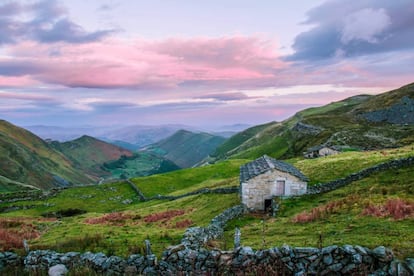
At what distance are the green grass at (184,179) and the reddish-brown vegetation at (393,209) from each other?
49298 millimetres

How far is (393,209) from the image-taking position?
23.0 m

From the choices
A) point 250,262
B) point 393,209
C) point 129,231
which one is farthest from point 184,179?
point 250,262

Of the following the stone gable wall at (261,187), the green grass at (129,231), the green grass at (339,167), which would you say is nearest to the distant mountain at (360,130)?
the green grass at (339,167)

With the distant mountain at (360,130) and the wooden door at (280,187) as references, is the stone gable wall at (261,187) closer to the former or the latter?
the wooden door at (280,187)

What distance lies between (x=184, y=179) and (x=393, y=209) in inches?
2493

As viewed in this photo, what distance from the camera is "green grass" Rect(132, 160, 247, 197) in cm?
7494

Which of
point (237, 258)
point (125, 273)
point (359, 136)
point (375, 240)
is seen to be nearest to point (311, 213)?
point (375, 240)

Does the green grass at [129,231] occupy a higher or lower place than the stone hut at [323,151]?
lower

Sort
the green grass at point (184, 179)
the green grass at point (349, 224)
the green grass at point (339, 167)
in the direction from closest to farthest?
the green grass at point (349, 224)
the green grass at point (339, 167)
the green grass at point (184, 179)

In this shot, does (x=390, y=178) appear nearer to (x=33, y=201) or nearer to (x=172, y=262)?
(x=172, y=262)

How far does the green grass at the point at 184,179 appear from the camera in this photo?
74.9 meters

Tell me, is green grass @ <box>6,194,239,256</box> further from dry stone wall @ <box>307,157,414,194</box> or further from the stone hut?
the stone hut

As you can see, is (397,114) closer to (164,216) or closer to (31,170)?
(164,216)

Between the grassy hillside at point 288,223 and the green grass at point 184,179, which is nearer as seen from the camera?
the grassy hillside at point 288,223
